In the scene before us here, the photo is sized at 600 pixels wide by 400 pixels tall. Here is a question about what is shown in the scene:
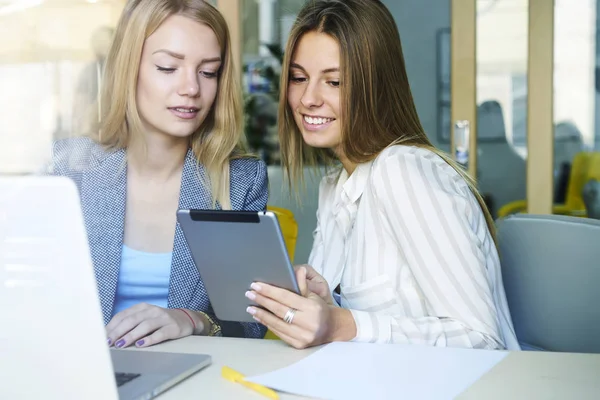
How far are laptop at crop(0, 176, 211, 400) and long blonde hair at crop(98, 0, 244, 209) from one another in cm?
114

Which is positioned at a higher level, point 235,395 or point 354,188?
point 354,188

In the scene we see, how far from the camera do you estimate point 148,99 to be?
1.87m

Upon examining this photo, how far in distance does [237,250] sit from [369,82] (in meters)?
0.60

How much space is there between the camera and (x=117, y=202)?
177 centimetres

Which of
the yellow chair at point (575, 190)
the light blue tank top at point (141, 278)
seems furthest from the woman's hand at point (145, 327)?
the yellow chair at point (575, 190)

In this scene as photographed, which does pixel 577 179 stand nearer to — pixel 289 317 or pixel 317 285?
pixel 317 285

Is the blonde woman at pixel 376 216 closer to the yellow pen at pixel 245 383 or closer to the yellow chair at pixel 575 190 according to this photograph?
the yellow pen at pixel 245 383

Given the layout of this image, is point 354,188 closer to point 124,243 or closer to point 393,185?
point 393,185

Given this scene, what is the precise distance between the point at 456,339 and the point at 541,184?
297 cm

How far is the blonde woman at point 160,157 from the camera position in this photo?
1720 mm

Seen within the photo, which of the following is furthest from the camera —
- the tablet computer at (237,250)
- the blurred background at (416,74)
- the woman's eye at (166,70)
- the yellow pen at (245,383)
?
the blurred background at (416,74)

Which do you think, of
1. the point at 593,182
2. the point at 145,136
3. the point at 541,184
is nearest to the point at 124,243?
the point at 145,136

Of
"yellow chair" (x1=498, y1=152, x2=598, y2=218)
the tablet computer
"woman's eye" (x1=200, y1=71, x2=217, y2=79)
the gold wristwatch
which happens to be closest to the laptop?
the tablet computer

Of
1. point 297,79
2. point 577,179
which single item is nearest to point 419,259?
point 297,79
